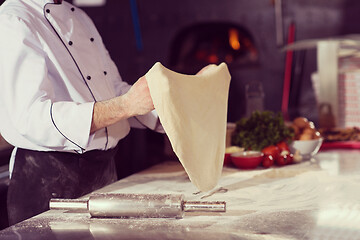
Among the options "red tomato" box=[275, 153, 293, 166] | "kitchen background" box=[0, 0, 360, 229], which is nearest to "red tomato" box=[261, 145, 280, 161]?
"red tomato" box=[275, 153, 293, 166]

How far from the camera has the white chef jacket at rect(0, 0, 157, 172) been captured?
1445 millimetres

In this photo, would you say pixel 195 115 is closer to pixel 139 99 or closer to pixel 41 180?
pixel 139 99

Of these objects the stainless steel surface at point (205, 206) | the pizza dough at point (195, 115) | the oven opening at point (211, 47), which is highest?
the pizza dough at point (195, 115)

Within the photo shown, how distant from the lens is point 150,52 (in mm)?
6180

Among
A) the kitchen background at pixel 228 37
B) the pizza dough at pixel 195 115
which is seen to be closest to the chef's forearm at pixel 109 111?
the pizza dough at pixel 195 115

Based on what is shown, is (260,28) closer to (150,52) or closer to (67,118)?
(150,52)

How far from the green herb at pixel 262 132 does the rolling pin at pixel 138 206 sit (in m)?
0.85

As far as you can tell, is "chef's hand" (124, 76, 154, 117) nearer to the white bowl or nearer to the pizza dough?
the pizza dough

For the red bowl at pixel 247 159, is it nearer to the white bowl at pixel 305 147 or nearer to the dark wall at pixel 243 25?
the white bowl at pixel 305 147

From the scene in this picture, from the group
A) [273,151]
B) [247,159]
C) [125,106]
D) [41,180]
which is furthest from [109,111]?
[273,151]

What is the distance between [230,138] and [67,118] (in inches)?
35.7

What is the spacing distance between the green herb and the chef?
0.40m

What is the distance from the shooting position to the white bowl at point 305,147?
2049 millimetres

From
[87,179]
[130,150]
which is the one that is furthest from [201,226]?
[130,150]
